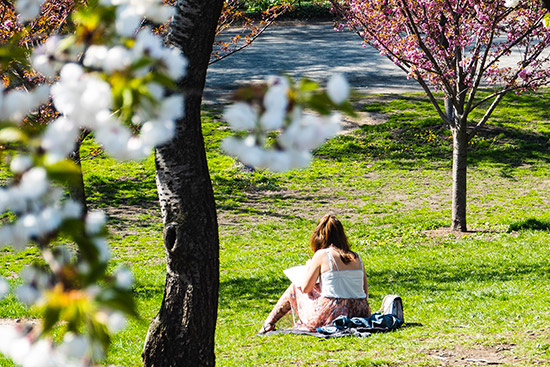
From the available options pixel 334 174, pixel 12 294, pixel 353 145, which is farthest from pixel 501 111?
pixel 12 294

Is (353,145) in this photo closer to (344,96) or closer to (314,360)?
(314,360)

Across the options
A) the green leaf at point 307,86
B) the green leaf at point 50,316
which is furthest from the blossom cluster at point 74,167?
the green leaf at point 307,86

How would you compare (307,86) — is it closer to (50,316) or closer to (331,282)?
(50,316)

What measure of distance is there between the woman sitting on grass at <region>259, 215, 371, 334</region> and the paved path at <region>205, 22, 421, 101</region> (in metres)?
13.3

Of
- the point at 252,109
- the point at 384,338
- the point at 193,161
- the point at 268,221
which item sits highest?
the point at 252,109

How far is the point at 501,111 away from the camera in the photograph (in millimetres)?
19250

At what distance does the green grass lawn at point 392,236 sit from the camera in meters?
5.77

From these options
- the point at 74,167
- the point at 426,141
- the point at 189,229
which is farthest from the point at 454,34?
the point at 74,167

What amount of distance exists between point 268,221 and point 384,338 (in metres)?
7.39

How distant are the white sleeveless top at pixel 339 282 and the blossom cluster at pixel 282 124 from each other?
16.3 feet

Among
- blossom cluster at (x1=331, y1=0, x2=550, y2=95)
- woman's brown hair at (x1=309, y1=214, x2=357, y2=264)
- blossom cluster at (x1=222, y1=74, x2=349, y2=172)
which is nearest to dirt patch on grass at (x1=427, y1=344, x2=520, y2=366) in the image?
woman's brown hair at (x1=309, y1=214, x2=357, y2=264)

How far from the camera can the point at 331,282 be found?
249 inches

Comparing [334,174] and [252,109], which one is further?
[334,174]

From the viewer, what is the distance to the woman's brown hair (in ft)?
20.9
